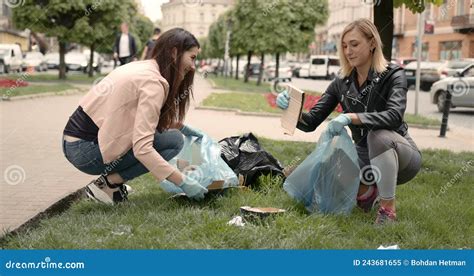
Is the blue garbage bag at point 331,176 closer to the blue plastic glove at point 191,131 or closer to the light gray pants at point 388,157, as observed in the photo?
the light gray pants at point 388,157

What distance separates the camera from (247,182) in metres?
4.84

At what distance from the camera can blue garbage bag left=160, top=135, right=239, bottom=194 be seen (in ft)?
13.9

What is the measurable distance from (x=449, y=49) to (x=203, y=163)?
3019 cm

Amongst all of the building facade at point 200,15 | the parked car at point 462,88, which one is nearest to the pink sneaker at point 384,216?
the parked car at point 462,88

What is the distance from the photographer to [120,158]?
419 centimetres

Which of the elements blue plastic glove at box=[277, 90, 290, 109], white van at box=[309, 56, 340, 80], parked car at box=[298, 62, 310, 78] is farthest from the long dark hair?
parked car at box=[298, 62, 310, 78]

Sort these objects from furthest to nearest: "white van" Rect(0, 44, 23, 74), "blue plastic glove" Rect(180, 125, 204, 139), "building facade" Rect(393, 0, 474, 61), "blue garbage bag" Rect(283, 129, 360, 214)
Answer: "white van" Rect(0, 44, 23, 74) < "building facade" Rect(393, 0, 474, 61) < "blue plastic glove" Rect(180, 125, 204, 139) < "blue garbage bag" Rect(283, 129, 360, 214)

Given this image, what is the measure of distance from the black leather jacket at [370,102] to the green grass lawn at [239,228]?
0.56 m

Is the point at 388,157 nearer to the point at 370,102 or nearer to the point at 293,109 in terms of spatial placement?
the point at 370,102

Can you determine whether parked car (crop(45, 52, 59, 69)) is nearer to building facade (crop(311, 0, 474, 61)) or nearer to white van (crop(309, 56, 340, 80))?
white van (crop(309, 56, 340, 80))

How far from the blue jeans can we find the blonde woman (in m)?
0.80

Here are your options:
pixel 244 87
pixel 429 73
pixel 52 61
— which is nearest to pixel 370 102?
pixel 244 87

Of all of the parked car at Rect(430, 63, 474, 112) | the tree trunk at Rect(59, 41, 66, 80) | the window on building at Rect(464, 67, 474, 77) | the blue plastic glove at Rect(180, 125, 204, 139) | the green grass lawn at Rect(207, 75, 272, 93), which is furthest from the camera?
the tree trunk at Rect(59, 41, 66, 80)

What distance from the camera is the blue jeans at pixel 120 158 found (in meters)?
4.11
